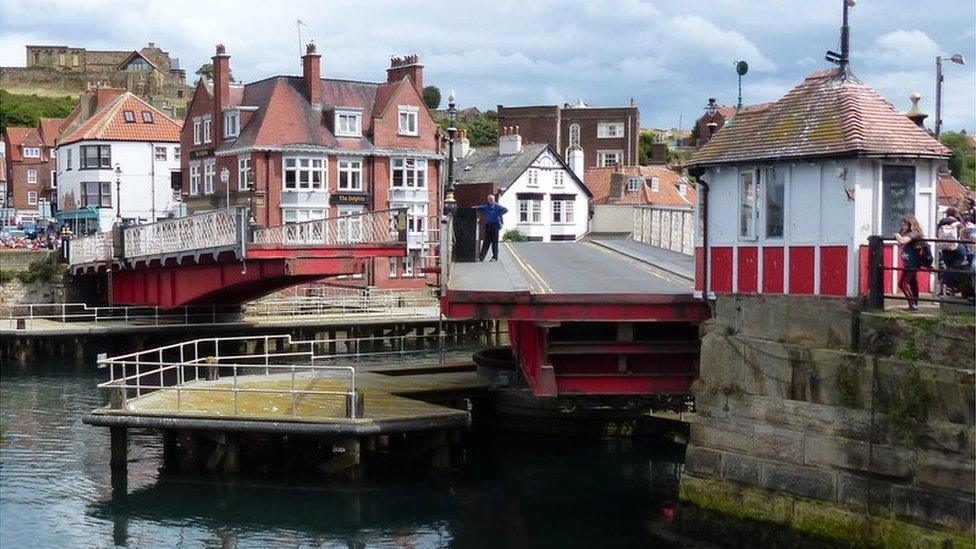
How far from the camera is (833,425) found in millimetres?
16875

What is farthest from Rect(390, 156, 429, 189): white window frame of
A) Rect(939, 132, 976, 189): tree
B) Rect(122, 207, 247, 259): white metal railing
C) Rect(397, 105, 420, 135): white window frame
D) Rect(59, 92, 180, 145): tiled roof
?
Rect(939, 132, 976, 189): tree

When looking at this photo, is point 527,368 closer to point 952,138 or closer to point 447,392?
point 447,392

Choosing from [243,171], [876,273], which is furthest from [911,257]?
[243,171]

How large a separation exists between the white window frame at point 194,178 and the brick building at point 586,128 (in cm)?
3418

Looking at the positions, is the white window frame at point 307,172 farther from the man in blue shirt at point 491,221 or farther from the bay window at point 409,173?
the man in blue shirt at point 491,221

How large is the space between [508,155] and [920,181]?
2529 inches

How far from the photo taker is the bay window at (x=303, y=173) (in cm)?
6412

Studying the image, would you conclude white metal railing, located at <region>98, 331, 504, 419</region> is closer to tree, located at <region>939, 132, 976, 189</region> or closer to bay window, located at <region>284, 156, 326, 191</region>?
bay window, located at <region>284, 156, 326, 191</region>

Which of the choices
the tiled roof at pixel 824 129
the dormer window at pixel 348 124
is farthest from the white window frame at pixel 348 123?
the tiled roof at pixel 824 129

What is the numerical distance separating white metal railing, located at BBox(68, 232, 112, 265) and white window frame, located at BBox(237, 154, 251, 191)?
39.3 feet

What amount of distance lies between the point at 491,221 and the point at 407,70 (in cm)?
4043

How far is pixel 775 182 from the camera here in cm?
1892

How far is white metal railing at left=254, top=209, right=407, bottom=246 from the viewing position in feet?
134

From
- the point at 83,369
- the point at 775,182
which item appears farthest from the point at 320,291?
the point at 775,182
